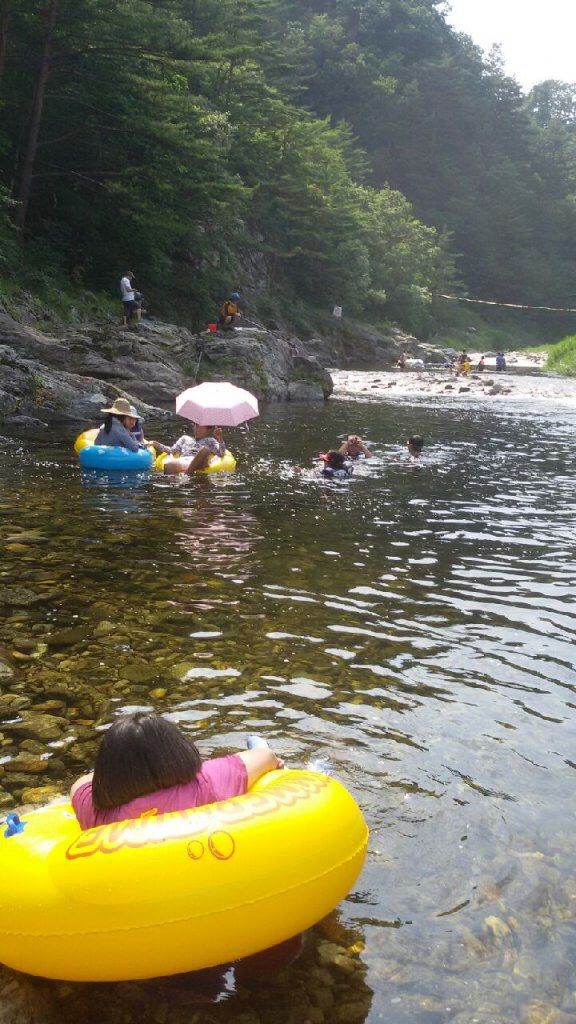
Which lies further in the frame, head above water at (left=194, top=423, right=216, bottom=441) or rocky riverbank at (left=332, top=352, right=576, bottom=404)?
rocky riverbank at (left=332, top=352, right=576, bottom=404)

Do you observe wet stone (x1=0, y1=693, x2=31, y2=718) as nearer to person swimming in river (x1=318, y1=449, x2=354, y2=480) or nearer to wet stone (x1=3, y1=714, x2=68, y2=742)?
wet stone (x1=3, y1=714, x2=68, y2=742)

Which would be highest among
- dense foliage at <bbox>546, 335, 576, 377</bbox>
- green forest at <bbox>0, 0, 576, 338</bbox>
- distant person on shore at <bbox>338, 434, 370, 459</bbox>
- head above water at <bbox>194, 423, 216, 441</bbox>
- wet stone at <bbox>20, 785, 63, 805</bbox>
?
green forest at <bbox>0, 0, 576, 338</bbox>

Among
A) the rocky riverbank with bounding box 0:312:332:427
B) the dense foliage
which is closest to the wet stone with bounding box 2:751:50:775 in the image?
the rocky riverbank with bounding box 0:312:332:427

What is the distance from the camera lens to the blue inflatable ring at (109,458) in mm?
13672

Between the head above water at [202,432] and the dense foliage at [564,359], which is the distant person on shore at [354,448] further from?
the dense foliage at [564,359]

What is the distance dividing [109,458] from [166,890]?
11253mm

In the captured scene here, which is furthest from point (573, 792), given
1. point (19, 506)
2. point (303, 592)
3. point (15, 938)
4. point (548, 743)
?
point (19, 506)

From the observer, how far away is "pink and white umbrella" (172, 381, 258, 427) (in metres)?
13.9

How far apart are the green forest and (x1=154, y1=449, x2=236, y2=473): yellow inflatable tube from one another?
12023 mm

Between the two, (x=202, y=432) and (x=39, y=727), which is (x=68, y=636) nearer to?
(x=39, y=727)

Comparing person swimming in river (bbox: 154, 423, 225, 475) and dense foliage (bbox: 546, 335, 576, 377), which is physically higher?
dense foliage (bbox: 546, 335, 576, 377)

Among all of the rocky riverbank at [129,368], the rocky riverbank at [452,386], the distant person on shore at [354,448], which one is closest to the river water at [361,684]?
the distant person on shore at [354,448]

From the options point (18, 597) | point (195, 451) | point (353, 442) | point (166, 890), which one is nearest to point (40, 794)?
point (166, 890)

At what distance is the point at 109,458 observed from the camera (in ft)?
44.9
